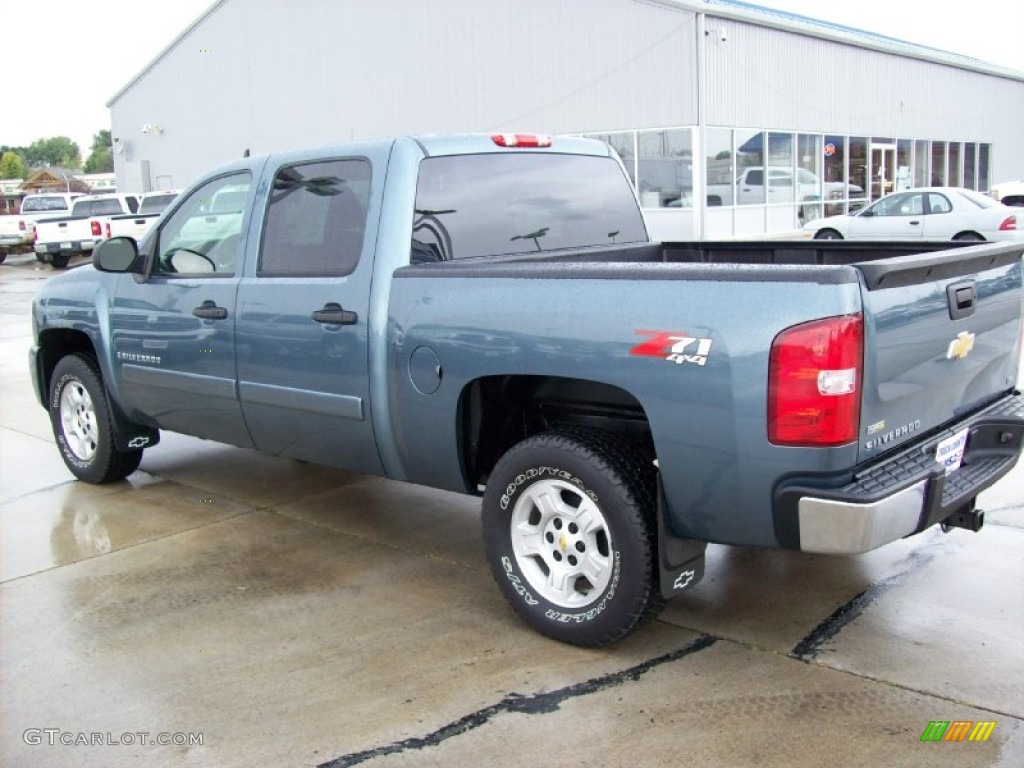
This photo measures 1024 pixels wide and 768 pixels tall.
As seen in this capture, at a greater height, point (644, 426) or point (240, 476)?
point (644, 426)

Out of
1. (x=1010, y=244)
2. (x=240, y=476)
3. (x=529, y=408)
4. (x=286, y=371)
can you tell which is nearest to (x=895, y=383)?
(x=1010, y=244)

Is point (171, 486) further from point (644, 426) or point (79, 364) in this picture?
point (644, 426)

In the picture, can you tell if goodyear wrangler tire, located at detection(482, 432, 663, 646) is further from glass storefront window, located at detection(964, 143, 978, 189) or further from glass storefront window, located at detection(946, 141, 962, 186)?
glass storefront window, located at detection(964, 143, 978, 189)

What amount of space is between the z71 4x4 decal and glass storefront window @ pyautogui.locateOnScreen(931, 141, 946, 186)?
3256 centimetres

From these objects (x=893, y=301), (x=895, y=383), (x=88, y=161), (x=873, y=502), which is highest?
(x=88, y=161)

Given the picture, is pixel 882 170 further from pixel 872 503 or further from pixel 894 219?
pixel 872 503

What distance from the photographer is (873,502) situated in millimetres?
3133

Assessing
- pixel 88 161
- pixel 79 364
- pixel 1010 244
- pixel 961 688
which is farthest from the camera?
pixel 88 161

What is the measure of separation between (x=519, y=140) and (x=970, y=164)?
34584mm

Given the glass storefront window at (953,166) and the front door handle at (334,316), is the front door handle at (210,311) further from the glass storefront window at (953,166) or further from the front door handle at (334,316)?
the glass storefront window at (953,166)

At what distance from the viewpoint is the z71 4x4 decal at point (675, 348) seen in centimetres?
326

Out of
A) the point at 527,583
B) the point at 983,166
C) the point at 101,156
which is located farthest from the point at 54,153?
the point at 527,583

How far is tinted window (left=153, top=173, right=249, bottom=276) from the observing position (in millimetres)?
5156

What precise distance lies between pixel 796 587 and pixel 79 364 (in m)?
4.39
